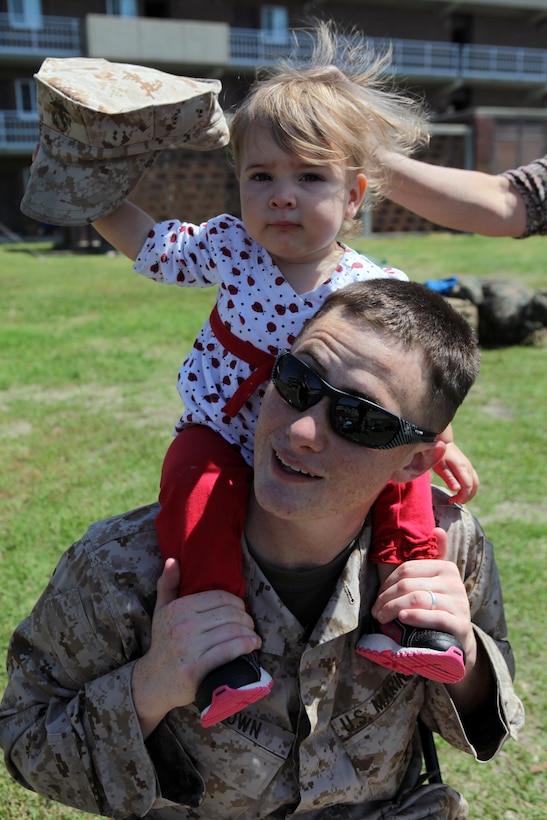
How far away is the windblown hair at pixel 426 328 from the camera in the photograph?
1.62m

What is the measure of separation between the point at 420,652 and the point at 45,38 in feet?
115

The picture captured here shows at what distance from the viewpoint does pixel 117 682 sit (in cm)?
164

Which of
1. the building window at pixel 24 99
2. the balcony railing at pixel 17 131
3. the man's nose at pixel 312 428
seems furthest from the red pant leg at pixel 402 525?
the building window at pixel 24 99

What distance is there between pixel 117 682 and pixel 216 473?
0.48m

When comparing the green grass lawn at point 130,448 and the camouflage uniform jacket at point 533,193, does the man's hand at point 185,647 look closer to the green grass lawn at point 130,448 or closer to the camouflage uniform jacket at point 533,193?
the green grass lawn at point 130,448

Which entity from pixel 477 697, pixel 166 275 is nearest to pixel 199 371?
pixel 166 275

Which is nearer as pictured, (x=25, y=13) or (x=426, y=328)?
(x=426, y=328)

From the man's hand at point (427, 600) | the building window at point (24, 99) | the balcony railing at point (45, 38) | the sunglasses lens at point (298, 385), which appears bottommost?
the building window at point (24, 99)

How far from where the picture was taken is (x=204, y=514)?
1.72 meters

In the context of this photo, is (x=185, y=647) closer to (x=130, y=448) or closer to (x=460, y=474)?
(x=460, y=474)

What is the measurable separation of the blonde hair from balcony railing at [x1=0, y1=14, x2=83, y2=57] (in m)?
32.5

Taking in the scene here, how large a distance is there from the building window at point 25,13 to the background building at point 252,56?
0.06 meters

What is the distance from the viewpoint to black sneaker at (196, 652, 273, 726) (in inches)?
59.4

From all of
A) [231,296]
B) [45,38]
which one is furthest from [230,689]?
[45,38]
